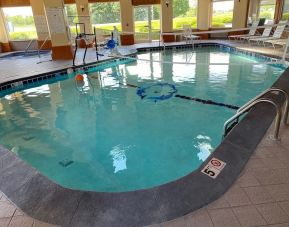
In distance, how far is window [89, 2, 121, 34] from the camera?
13.1 meters

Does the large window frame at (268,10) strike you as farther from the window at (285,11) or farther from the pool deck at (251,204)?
the pool deck at (251,204)

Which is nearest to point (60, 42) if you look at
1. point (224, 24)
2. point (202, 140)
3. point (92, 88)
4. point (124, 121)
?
point (92, 88)

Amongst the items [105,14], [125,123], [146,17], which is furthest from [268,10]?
[125,123]

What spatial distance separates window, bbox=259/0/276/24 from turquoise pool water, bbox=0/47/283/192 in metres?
6.37

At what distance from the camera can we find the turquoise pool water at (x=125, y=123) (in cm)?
308

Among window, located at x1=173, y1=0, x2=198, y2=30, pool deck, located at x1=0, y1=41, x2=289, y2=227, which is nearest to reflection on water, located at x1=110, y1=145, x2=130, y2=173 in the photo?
pool deck, located at x1=0, y1=41, x2=289, y2=227

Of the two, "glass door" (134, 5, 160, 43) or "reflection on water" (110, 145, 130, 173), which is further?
"glass door" (134, 5, 160, 43)

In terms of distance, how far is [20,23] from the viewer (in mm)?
13391

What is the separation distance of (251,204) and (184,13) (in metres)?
14.1

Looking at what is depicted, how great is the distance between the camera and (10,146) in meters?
3.71

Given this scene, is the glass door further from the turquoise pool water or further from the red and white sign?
the red and white sign

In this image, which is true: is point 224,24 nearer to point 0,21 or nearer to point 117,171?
point 0,21

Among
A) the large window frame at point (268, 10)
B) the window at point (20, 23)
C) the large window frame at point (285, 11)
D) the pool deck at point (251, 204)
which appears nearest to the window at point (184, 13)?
the large window frame at point (268, 10)

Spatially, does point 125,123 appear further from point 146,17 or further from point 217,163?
point 146,17
